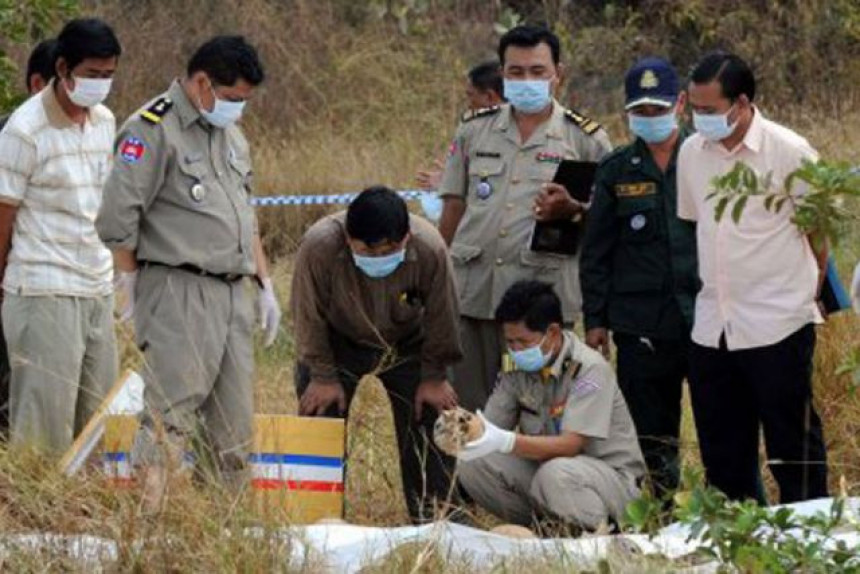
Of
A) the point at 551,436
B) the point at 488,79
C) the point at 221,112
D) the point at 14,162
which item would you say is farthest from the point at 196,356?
the point at 488,79

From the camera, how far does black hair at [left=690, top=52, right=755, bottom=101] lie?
7.37 m

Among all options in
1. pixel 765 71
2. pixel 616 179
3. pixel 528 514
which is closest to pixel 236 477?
pixel 528 514

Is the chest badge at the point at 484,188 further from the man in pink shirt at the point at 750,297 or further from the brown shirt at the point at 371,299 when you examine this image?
the man in pink shirt at the point at 750,297

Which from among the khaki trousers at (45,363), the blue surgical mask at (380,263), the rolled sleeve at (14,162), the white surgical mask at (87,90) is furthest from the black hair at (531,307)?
the rolled sleeve at (14,162)

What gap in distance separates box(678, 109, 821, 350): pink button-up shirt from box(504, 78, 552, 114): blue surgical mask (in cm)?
99

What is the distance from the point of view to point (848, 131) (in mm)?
13430

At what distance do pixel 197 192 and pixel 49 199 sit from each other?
A: 1.90 feet

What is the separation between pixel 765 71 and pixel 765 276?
28.3ft

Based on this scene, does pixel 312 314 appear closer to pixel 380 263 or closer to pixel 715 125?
pixel 380 263

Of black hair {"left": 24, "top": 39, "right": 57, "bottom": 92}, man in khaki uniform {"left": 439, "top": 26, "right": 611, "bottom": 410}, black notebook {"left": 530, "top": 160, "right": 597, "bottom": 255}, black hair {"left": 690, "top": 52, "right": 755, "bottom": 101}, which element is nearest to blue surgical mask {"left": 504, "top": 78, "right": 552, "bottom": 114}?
man in khaki uniform {"left": 439, "top": 26, "right": 611, "bottom": 410}

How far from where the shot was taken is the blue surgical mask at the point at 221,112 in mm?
7512

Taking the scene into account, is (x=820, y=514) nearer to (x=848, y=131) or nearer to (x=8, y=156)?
(x=8, y=156)

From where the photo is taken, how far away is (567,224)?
8.10 m

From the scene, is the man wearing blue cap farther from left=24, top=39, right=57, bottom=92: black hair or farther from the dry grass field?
left=24, top=39, right=57, bottom=92: black hair
